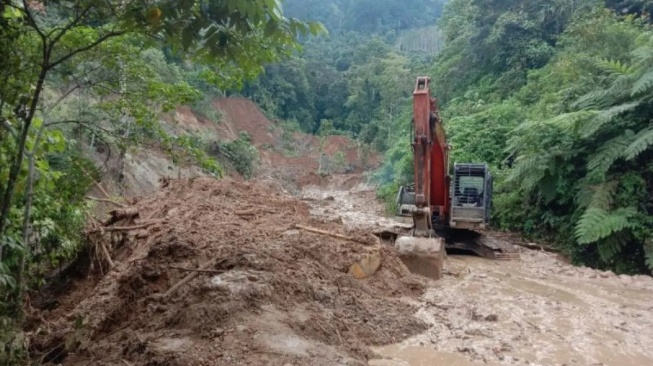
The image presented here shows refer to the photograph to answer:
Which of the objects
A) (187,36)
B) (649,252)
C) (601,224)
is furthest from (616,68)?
(187,36)

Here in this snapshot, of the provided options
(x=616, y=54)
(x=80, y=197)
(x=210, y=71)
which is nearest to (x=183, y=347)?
(x=80, y=197)

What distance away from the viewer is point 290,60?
11.5 meters

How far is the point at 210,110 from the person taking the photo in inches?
1503

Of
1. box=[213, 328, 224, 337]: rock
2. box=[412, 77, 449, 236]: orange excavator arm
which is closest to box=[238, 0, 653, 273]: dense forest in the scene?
box=[213, 328, 224, 337]: rock

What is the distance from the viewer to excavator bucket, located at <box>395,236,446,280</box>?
8188 mm

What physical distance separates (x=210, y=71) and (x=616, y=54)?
47.2 ft

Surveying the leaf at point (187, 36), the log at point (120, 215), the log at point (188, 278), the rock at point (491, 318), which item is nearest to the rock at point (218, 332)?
the log at point (188, 278)

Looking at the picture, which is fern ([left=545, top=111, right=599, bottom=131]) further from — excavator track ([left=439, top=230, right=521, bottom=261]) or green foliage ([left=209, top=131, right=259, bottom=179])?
green foliage ([left=209, top=131, right=259, bottom=179])

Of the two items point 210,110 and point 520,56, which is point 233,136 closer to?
point 210,110

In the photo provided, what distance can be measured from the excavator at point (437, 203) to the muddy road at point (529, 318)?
55 centimetres

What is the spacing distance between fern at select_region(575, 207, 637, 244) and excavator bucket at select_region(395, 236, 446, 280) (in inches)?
126

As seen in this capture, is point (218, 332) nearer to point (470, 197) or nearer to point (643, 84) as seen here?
point (470, 197)

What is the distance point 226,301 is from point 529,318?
3762 mm

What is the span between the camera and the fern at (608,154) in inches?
413
